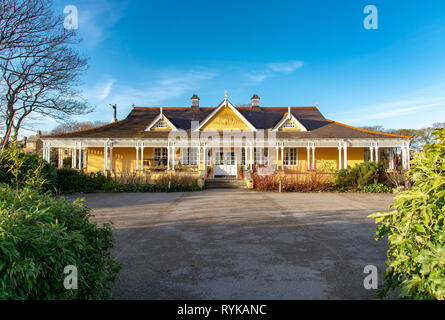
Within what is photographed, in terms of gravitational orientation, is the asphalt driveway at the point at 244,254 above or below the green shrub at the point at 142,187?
below

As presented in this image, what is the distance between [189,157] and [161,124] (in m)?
4.24

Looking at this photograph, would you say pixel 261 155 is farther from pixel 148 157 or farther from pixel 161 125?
pixel 148 157

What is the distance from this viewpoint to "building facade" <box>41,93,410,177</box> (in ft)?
63.7

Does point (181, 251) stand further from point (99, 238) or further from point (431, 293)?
point (431, 293)

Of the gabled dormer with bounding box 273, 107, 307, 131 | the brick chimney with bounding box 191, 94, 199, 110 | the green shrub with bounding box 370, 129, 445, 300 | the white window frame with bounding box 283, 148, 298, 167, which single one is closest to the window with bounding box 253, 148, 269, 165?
the white window frame with bounding box 283, 148, 298, 167

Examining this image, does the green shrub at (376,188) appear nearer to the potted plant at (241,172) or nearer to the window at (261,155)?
the potted plant at (241,172)

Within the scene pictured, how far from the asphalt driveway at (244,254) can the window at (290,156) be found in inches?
536

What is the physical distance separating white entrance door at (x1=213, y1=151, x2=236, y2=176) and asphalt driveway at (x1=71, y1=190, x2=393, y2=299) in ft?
41.1

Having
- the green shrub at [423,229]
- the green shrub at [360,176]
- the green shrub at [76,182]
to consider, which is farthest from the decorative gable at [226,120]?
the green shrub at [423,229]

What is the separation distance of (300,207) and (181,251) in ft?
19.5

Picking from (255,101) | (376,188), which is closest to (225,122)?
(255,101)

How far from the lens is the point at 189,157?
834 inches

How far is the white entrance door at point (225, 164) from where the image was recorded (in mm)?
20562

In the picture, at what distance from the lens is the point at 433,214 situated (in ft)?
6.37
